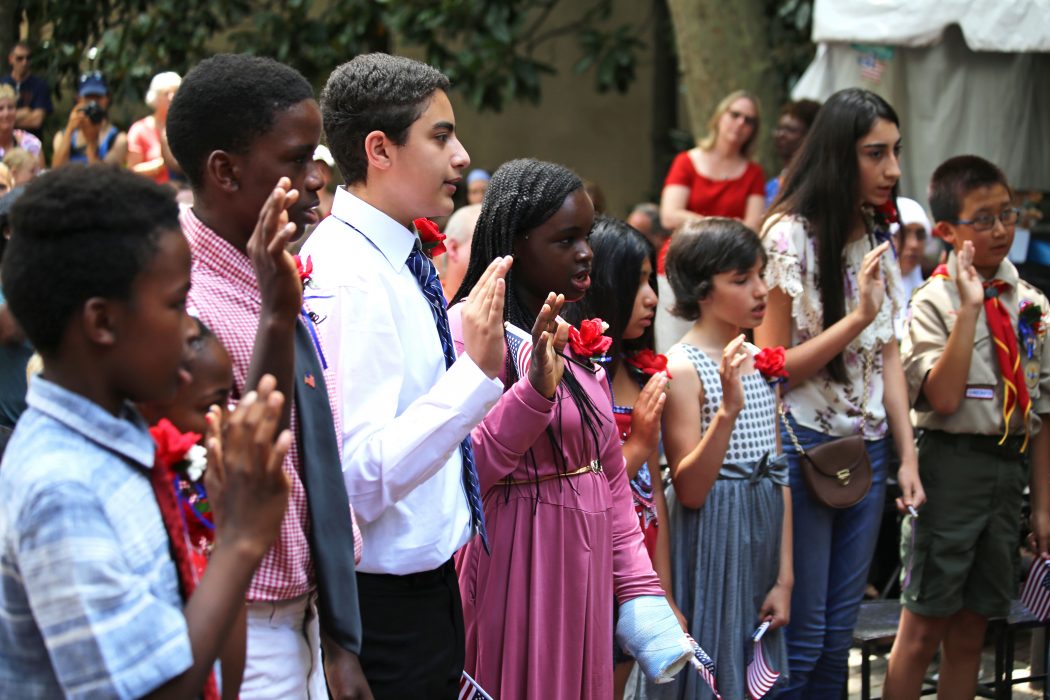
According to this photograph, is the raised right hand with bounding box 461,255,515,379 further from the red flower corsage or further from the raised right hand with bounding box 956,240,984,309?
the raised right hand with bounding box 956,240,984,309

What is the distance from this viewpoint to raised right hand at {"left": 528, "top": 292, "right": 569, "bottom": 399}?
2.94 m

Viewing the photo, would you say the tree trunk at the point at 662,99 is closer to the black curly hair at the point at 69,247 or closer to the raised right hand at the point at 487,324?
the raised right hand at the point at 487,324

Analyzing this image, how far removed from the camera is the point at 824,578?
14.7 ft

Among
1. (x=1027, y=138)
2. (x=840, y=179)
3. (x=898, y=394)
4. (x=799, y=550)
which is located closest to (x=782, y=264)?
(x=840, y=179)

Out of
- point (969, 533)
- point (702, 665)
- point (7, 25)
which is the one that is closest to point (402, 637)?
point (702, 665)

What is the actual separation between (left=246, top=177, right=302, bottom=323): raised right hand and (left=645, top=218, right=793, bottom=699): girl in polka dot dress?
6.92 feet

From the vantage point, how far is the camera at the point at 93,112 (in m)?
8.55

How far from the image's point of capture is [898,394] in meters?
4.72

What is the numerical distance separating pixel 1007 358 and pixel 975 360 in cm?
12

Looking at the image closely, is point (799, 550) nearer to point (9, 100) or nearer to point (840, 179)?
point (840, 179)

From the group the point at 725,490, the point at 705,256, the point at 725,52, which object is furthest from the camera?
the point at 725,52

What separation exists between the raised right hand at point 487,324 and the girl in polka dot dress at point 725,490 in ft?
4.92

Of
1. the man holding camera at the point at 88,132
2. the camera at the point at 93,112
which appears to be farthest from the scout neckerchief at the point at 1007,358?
the camera at the point at 93,112

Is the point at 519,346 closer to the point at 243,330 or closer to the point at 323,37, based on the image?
the point at 243,330
